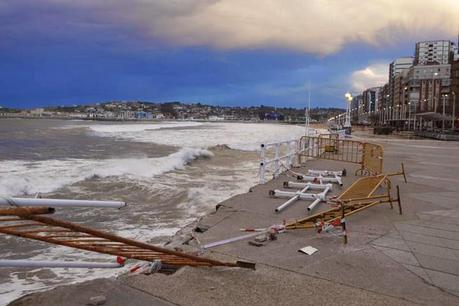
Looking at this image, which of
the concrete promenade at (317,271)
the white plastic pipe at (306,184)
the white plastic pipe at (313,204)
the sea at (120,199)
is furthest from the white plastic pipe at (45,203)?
the white plastic pipe at (306,184)

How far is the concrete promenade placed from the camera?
4.48m

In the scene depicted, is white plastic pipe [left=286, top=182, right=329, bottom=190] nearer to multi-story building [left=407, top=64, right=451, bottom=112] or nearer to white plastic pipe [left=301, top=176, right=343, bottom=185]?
white plastic pipe [left=301, top=176, right=343, bottom=185]

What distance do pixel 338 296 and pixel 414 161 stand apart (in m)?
15.6

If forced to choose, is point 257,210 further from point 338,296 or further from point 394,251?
point 338,296

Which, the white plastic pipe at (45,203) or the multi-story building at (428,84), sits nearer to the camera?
the white plastic pipe at (45,203)

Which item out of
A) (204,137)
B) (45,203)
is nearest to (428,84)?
(204,137)

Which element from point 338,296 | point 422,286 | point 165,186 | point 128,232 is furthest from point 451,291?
point 165,186

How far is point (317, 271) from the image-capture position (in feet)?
17.3

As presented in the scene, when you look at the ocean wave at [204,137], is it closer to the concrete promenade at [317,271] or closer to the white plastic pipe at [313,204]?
the white plastic pipe at [313,204]

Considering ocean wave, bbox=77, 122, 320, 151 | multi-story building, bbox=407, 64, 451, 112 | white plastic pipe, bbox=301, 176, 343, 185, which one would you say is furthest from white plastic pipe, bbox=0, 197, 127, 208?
multi-story building, bbox=407, 64, 451, 112

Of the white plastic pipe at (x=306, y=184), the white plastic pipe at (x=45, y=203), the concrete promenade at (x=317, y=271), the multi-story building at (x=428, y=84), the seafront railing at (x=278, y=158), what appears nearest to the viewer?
the white plastic pipe at (x=45, y=203)

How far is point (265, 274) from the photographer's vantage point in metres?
5.14

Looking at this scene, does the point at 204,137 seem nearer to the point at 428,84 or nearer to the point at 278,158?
the point at 278,158

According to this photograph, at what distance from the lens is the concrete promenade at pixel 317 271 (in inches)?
176
